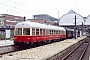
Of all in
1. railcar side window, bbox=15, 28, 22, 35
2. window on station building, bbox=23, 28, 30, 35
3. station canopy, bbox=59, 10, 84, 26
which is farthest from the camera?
station canopy, bbox=59, 10, 84, 26

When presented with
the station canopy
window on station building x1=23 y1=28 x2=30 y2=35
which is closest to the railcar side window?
window on station building x1=23 y1=28 x2=30 y2=35

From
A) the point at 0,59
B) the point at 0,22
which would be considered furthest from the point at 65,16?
the point at 0,59

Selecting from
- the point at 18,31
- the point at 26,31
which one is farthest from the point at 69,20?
the point at 26,31

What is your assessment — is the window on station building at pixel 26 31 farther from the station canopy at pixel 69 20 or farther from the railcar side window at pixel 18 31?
the station canopy at pixel 69 20

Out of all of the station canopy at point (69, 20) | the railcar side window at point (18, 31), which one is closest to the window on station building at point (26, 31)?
the railcar side window at point (18, 31)

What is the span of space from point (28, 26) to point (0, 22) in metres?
72.6

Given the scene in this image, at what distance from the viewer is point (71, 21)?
117 metres

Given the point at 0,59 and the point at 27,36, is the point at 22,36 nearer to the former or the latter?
the point at 27,36

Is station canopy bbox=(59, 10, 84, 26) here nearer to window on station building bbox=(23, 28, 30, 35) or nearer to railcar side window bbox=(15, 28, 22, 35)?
railcar side window bbox=(15, 28, 22, 35)

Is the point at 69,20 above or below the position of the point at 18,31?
above

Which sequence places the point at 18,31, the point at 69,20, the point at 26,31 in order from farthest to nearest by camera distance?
1. the point at 69,20
2. the point at 18,31
3. the point at 26,31

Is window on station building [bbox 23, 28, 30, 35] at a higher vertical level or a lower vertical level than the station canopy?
lower

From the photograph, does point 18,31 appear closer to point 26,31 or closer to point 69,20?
point 26,31

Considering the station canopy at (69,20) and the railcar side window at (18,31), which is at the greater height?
the station canopy at (69,20)
